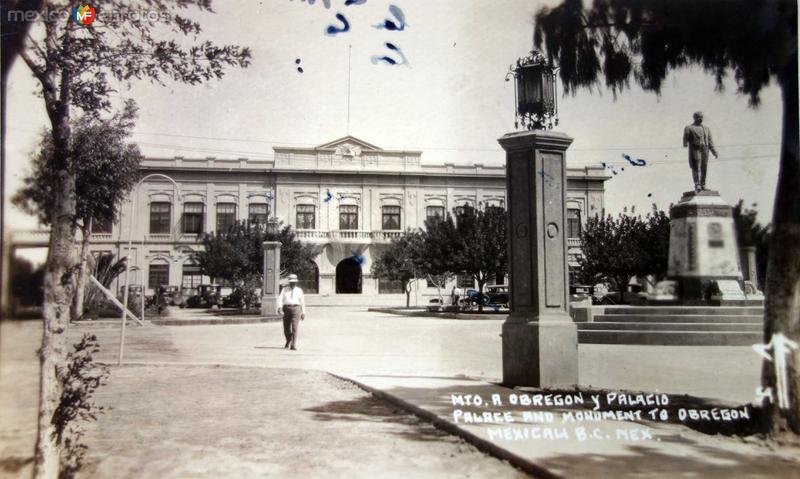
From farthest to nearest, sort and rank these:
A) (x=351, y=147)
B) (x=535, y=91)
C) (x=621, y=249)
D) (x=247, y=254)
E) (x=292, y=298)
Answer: (x=351, y=147) → (x=247, y=254) → (x=621, y=249) → (x=292, y=298) → (x=535, y=91)

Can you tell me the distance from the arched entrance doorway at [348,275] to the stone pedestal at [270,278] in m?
17.7

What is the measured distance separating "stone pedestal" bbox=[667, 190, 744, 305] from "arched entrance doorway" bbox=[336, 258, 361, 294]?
2779cm

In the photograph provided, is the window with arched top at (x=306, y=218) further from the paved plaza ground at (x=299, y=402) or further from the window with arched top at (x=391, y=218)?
the paved plaza ground at (x=299, y=402)

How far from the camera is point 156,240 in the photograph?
126 ft

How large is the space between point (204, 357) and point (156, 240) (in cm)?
3005

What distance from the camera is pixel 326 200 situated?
40219 mm

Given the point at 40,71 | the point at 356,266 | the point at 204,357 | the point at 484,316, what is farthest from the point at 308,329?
the point at 356,266

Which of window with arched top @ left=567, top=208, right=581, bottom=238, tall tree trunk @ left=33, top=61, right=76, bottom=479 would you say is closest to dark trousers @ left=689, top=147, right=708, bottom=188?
tall tree trunk @ left=33, top=61, right=76, bottom=479

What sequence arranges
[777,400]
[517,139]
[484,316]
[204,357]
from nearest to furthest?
1. [777,400]
2. [517,139]
3. [204,357]
4. [484,316]

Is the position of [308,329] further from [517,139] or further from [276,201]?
[276,201]

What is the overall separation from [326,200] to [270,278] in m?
18.3

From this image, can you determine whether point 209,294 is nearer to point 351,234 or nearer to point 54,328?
point 351,234

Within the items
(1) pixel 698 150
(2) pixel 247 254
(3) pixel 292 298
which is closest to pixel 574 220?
(2) pixel 247 254

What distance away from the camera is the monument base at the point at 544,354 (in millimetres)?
6633
